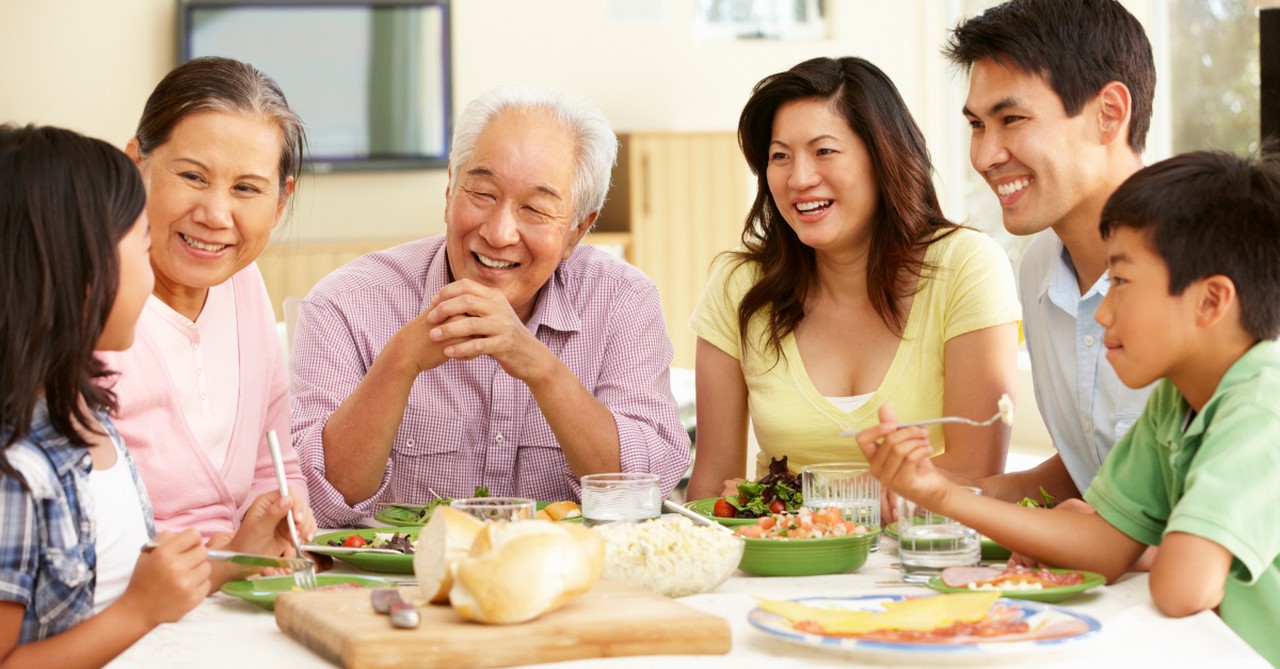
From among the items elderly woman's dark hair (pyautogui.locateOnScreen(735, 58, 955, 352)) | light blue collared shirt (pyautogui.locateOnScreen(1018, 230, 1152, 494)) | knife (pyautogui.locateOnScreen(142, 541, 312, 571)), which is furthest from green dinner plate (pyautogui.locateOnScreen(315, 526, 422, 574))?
light blue collared shirt (pyautogui.locateOnScreen(1018, 230, 1152, 494))

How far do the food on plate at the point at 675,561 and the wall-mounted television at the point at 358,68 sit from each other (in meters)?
6.27

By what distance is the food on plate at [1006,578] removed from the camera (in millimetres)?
1408

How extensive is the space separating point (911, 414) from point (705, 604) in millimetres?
981

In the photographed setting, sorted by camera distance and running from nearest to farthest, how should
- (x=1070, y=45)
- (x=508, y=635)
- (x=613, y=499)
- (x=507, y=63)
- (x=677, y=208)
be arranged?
(x=508, y=635) < (x=613, y=499) < (x=1070, y=45) < (x=507, y=63) < (x=677, y=208)

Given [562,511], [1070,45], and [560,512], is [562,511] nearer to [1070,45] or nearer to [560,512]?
[560,512]

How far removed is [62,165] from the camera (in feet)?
4.63

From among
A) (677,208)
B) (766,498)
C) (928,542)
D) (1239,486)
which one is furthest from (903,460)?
(677,208)

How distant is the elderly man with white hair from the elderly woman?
0.19 meters

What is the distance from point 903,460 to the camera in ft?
4.75

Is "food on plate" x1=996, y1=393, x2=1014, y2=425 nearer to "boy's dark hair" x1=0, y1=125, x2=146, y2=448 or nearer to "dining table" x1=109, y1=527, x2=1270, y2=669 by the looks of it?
"dining table" x1=109, y1=527, x2=1270, y2=669

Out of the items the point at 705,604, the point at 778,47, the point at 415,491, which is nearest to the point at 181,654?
the point at 705,604

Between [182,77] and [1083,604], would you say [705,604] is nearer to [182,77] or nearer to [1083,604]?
[1083,604]

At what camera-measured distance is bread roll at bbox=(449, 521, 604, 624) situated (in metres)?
1.20

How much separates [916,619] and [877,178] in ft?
4.05
